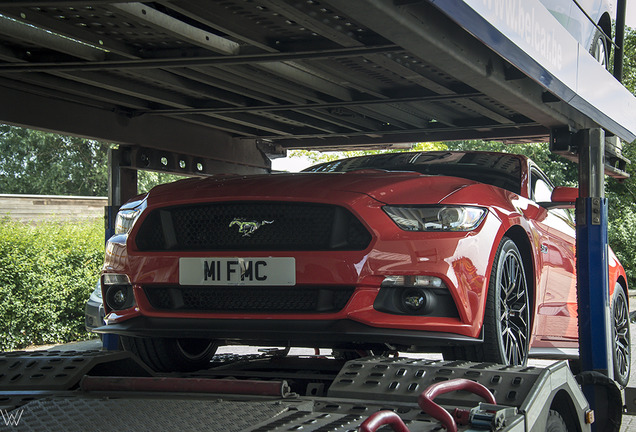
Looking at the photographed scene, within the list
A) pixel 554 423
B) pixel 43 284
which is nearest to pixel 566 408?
pixel 554 423

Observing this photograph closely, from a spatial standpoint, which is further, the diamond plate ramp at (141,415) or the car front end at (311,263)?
the car front end at (311,263)

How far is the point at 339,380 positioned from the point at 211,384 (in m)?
0.46

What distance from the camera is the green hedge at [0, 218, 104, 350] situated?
1056 centimetres

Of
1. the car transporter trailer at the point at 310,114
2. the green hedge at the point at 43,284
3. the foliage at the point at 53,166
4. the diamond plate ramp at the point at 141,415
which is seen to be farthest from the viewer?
the foliage at the point at 53,166

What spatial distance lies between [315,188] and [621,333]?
3.46 metres

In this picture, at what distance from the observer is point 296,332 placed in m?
3.16

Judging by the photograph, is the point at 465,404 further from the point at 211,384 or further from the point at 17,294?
the point at 17,294

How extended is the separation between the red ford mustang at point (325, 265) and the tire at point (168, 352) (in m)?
0.03

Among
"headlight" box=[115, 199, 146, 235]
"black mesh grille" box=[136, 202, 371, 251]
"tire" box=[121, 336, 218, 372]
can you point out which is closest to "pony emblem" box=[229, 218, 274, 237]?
"black mesh grille" box=[136, 202, 371, 251]

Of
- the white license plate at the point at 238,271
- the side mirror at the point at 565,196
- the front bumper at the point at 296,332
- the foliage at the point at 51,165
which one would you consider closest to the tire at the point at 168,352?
the front bumper at the point at 296,332

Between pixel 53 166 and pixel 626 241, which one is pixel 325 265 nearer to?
pixel 626 241

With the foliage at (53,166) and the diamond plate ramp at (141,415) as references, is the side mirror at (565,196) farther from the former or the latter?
the foliage at (53,166)

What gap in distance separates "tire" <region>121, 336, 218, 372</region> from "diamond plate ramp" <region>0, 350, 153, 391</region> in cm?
50

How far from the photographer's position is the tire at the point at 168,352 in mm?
3928
